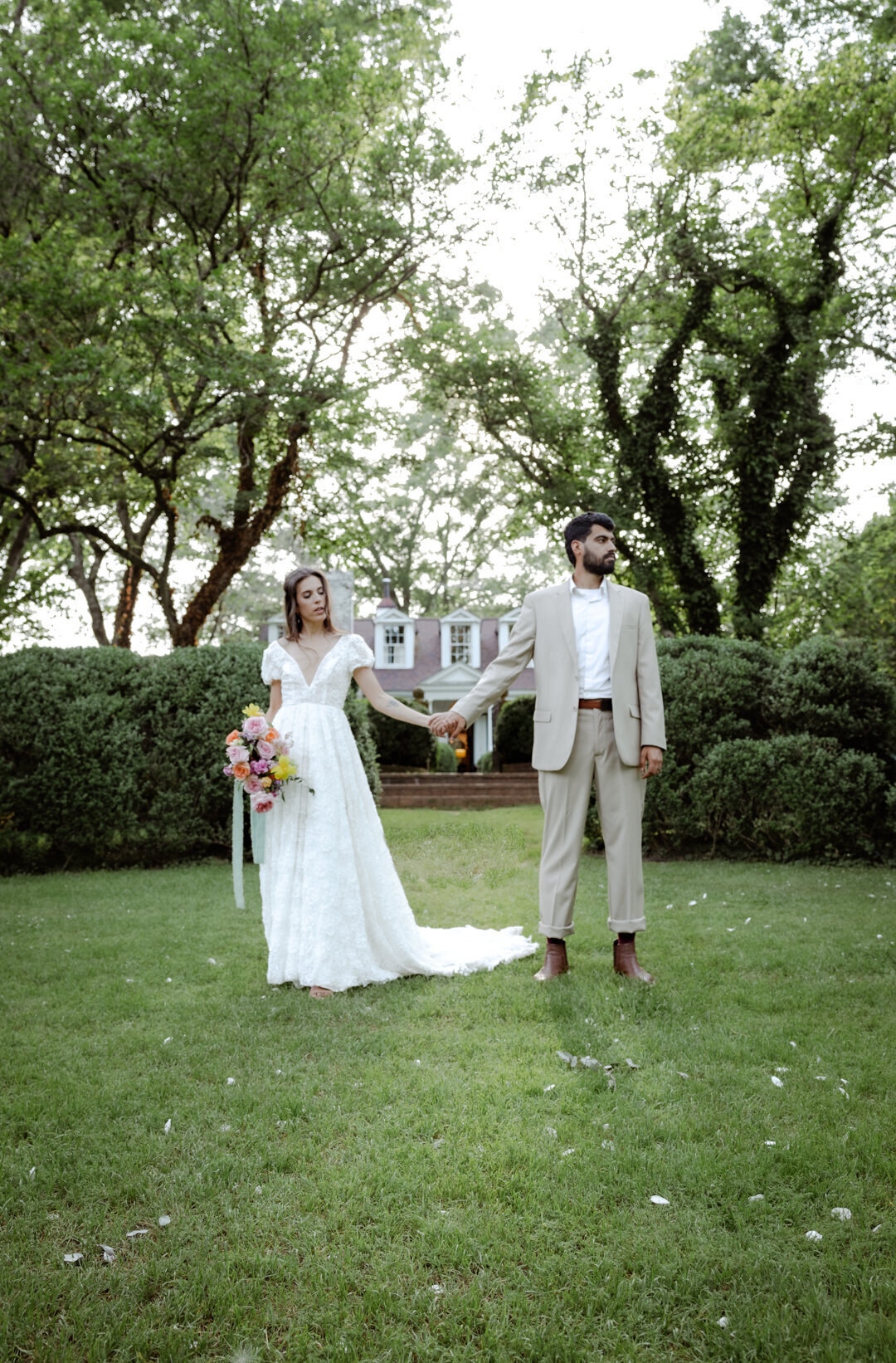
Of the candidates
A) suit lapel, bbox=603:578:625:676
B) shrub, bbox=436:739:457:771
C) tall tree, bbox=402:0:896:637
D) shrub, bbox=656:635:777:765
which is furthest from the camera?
shrub, bbox=436:739:457:771

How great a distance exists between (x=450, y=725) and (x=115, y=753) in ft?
18.1

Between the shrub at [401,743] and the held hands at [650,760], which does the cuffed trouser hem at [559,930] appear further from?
the shrub at [401,743]

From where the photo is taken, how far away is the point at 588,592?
5.33m

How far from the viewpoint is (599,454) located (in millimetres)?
18359

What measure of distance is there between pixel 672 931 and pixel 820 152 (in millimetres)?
14600

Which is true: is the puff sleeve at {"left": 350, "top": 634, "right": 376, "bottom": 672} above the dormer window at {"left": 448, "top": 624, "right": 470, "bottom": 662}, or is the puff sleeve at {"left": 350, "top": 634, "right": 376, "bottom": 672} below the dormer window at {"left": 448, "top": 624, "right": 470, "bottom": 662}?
below

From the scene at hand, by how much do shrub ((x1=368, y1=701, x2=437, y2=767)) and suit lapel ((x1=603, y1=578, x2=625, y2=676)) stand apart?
630 inches

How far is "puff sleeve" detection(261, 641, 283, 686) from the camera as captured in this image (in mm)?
5461

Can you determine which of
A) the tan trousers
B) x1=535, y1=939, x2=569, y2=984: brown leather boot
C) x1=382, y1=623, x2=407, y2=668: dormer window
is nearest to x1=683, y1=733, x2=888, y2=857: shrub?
the tan trousers

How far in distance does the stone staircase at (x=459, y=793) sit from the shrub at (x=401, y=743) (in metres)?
3.14

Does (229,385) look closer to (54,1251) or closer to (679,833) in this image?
(679,833)

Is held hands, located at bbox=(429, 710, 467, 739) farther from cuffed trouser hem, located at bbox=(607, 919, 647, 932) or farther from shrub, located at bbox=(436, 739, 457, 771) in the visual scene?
shrub, located at bbox=(436, 739, 457, 771)

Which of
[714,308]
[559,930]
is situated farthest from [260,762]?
[714,308]

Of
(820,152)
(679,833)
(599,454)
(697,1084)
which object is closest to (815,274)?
(820,152)
